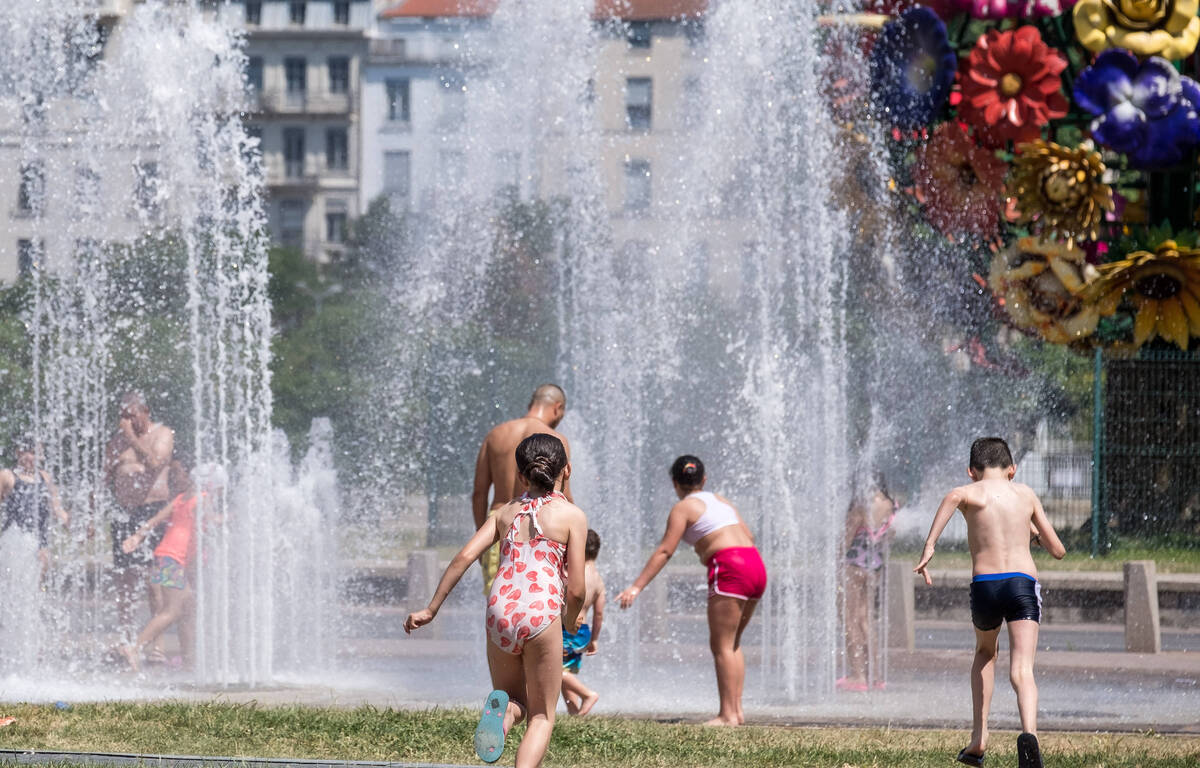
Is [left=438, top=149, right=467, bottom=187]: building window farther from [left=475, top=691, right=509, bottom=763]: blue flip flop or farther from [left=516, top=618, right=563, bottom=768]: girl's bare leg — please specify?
[left=475, top=691, right=509, bottom=763]: blue flip flop

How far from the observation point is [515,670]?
5.69 meters

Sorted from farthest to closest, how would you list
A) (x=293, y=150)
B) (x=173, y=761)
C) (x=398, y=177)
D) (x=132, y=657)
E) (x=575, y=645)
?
(x=293, y=150) → (x=398, y=177) → (x=132, y=657) → (x=575, y=645) → (x=173, y=761)

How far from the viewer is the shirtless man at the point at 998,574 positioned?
659 cm

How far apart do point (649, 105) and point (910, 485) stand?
6820 mm

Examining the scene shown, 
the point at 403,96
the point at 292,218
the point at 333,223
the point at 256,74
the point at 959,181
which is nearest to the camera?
the point at 959,181

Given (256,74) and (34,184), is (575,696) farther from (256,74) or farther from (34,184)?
(256,74)

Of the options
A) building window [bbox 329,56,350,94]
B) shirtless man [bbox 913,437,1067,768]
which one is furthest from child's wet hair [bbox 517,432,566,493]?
building window [bbox 329,56,350,94]

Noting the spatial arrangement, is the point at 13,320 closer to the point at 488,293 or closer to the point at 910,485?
the point at 488,293

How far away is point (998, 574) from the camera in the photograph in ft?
22.0

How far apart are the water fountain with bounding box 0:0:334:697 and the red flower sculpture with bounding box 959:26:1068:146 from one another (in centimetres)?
698

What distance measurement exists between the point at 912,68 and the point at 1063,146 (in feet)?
5.48

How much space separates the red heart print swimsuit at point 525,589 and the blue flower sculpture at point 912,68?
11.4m

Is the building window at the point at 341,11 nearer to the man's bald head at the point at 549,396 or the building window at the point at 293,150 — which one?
the building window at the point at 293,150

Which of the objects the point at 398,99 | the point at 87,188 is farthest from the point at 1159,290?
the point at 398,99
